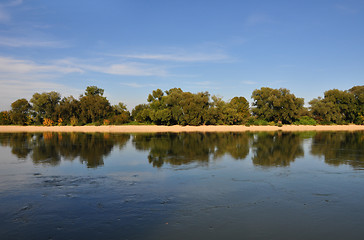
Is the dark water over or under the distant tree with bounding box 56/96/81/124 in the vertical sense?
under

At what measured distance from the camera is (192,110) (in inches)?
2837

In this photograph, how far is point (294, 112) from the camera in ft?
257

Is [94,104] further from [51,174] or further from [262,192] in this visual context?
[262,192]

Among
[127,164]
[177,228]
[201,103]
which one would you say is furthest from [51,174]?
[201,103]

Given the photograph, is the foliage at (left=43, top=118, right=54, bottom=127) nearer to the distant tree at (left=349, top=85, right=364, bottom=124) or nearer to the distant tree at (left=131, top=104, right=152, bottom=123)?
the distant tree at (left=131, top=104, right=152, bottom=123)

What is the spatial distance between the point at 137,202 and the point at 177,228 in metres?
2.69

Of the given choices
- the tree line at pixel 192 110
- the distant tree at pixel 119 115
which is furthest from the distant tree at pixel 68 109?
the distant tree at pixel 119 115

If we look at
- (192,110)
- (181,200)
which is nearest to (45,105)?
(192,110)

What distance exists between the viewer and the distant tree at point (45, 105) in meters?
83.1

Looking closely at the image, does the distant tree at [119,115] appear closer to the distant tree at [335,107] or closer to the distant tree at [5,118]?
the distant tree at [5,118]

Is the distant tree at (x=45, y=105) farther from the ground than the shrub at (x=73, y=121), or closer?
farther from the ground

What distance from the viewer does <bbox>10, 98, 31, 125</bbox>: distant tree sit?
84062 mm

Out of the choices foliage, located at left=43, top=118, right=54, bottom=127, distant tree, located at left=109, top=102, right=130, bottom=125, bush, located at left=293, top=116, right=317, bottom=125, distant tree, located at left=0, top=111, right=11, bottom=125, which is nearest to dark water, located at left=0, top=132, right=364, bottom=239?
distant tree, located at left=109, top=102, right=130, bottom=125

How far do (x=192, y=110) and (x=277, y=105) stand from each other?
24531mm
